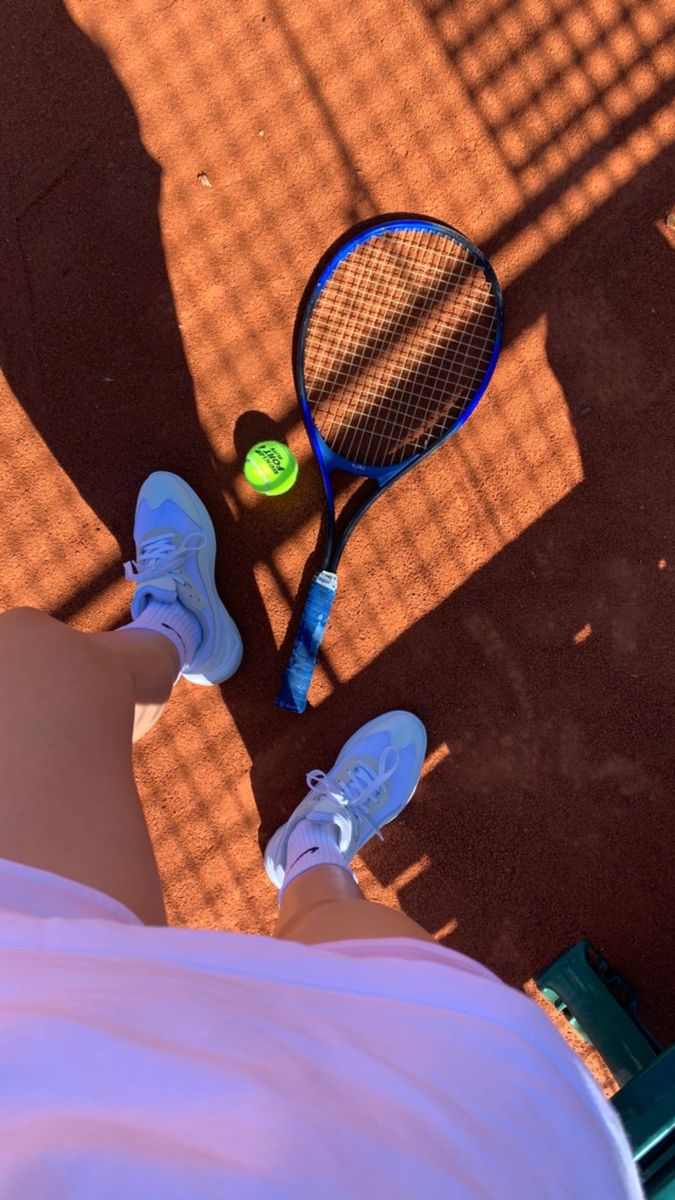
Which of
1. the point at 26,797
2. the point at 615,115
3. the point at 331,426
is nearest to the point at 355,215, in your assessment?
the point at 331,426

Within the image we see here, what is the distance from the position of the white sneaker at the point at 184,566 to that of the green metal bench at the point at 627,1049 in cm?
76

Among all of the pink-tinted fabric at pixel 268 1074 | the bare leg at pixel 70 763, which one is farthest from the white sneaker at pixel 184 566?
the pink-tinted fabric at pixel 268 1074

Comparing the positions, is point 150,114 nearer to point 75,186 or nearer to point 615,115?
point 75,186

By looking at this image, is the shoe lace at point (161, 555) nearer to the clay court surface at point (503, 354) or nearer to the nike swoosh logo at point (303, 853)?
the clay court surface at point (503, 354)

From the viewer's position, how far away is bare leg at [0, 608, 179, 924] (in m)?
0.74

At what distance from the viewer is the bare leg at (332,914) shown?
0.77 m

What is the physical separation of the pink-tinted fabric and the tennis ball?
81cm

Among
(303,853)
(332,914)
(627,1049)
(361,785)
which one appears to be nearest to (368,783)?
(361,785)

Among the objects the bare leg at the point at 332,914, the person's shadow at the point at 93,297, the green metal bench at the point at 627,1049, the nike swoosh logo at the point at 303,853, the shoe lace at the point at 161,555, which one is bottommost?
the green metal bench at the point at 627,1049

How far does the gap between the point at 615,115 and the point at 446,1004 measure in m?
1.46

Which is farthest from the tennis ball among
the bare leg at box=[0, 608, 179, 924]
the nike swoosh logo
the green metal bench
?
the green metal bench

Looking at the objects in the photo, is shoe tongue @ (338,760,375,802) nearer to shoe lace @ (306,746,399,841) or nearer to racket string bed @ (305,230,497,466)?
shoe lace @ (306,746,399,841)

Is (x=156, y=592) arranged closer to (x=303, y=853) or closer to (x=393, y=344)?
(x=303, y=853)

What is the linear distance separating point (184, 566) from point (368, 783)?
49cm
